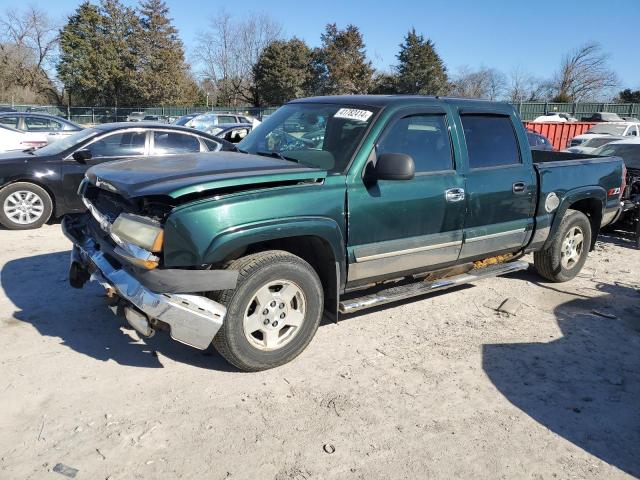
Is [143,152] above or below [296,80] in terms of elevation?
below

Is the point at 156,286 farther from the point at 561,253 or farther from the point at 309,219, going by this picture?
the point at 561,253

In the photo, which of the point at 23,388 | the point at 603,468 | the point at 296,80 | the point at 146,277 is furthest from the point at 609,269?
the point at 296,80

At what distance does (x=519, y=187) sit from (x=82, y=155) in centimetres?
579

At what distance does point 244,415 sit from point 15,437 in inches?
50.4

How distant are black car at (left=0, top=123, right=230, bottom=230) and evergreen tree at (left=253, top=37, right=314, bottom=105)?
45.6 m

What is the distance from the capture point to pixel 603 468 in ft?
9.51

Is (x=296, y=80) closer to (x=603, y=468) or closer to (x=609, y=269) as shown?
(x=609, y=269)

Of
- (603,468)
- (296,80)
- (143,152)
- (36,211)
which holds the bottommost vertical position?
(603,468)

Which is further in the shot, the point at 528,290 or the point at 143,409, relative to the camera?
the point at 528,290

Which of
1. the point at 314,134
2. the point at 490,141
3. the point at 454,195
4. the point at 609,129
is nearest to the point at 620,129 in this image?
the point at 609,129

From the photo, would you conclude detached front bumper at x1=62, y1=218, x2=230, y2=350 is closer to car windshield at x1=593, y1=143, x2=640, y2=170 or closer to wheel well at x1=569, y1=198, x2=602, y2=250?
wheel well at x1=569, y1=198, x2=602, y2=250

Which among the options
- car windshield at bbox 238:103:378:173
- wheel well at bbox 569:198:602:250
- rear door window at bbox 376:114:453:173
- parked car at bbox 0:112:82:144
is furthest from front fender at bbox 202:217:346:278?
parked car at bbox 0:112:82:144

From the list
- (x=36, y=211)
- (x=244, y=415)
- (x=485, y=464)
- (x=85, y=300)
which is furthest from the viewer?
(x=36, y=211)

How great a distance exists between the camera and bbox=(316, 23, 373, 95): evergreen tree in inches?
2069
